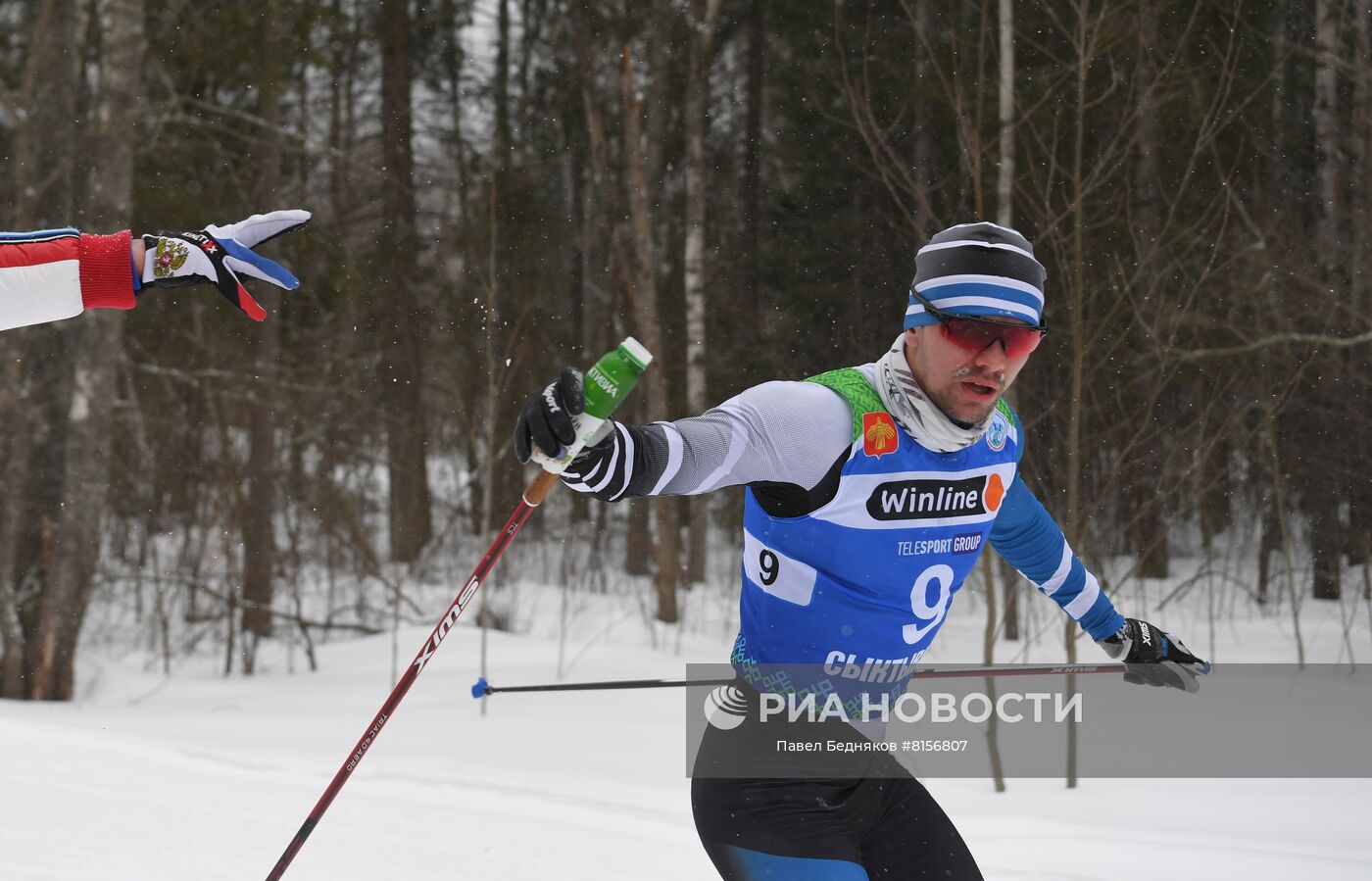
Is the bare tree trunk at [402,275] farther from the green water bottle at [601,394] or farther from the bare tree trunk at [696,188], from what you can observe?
the green water bottle at [601,394]

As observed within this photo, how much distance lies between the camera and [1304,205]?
13.9 metres

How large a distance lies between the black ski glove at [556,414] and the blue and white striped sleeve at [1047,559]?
1.28m

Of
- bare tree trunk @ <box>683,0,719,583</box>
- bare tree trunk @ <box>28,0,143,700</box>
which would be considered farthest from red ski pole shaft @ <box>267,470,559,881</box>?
bare tree trunk @ <box>683,0,719,583</box>

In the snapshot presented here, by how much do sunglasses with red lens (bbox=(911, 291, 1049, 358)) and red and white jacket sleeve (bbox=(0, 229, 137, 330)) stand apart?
164cm

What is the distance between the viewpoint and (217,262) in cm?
257

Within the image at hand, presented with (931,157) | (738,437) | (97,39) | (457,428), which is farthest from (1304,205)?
(738,437)

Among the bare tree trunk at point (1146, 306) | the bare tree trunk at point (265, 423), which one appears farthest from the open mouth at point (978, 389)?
the bare tree trunk at point (265, 423)

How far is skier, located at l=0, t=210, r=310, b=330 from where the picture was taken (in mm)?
2396

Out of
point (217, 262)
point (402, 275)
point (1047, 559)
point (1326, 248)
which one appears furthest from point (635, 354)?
point (402, 275)

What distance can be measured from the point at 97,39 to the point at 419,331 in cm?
480

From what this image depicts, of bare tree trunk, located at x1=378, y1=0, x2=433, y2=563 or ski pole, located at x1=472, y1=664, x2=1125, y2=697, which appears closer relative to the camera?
ski pole, located at x1=472, y1=664, x2=1125, y2=697

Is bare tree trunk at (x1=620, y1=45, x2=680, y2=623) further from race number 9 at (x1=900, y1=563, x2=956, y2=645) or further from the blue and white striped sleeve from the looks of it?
race number 9 at (x1=900, y1=563, x2=956, y2=645)

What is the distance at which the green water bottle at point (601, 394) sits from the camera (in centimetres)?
189

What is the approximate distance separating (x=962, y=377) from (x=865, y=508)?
33cm
